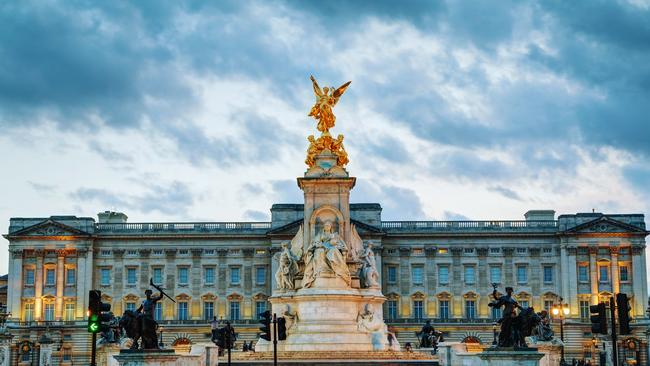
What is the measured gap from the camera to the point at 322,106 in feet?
173

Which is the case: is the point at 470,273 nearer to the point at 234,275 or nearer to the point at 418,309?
the point at 418,309

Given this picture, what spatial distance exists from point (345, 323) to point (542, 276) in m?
63.2

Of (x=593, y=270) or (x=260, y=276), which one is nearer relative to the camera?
(x=593, y=270)

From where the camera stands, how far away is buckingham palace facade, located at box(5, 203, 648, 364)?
10500 cm

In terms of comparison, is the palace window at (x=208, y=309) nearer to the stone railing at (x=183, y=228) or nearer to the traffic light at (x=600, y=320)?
the stone railing at (x=183, y=228)

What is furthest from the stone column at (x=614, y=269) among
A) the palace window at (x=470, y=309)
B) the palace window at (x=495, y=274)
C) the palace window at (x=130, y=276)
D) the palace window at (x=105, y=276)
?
the palace window at (x=105, y=276)

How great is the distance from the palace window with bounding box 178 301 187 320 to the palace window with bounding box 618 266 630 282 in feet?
145

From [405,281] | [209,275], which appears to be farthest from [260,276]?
[405,281]

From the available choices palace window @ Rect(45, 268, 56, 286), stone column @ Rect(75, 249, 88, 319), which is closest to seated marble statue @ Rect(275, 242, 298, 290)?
stone column @ Rect(75, 249, 88, 319)

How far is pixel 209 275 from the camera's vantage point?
354 ft

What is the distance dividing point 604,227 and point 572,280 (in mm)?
6248

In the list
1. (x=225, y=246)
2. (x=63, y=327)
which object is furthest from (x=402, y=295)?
(x=63, y=327)

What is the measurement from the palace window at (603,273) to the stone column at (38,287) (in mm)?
56384

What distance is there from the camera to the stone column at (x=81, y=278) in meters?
106
